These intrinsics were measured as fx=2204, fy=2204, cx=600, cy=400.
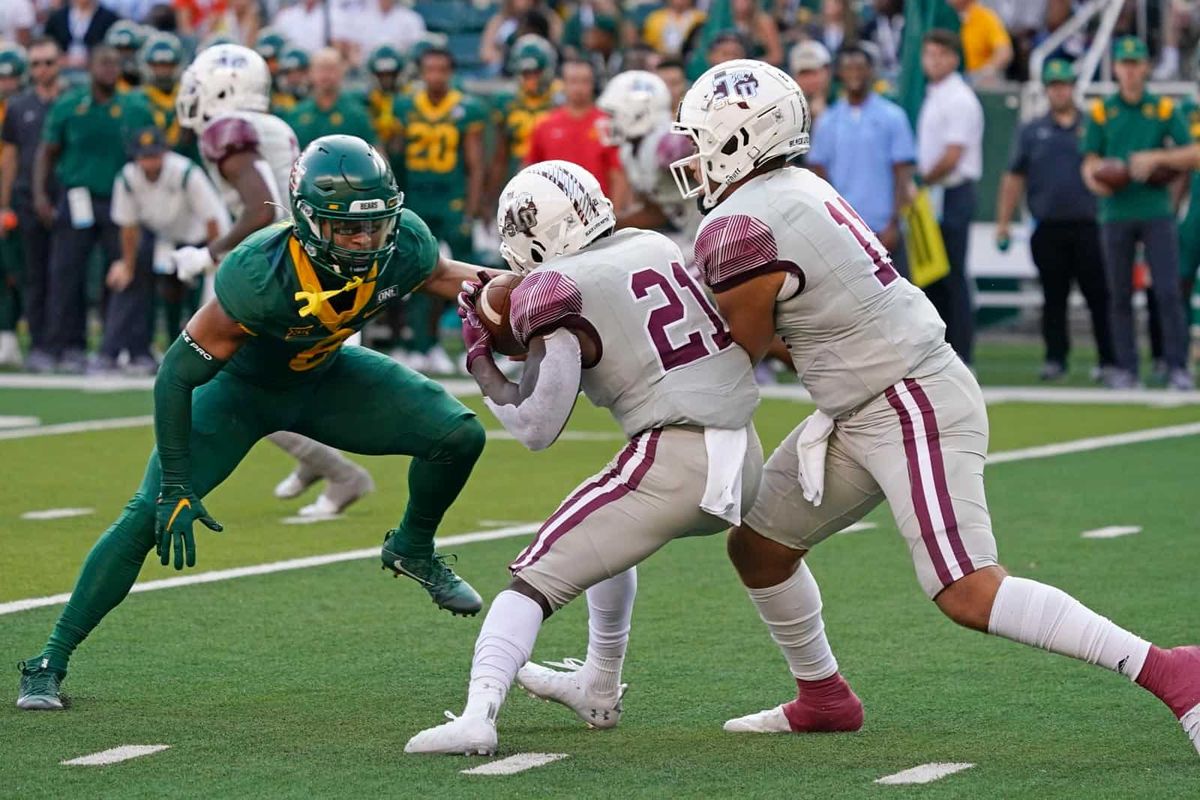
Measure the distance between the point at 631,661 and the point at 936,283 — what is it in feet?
26.2

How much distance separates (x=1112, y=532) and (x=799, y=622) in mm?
3347

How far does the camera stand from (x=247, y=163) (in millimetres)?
8500

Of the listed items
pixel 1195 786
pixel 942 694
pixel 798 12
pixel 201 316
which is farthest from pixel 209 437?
pixel 798 12

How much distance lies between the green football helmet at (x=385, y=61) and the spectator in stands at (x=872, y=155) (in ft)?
11.3

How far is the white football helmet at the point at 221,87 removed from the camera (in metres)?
8.87

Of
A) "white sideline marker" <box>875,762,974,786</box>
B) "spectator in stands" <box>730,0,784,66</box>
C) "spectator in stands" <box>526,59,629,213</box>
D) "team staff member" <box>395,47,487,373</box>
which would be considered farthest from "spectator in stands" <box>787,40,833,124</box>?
"white sideline marker" <box>875,762,974,786</box>

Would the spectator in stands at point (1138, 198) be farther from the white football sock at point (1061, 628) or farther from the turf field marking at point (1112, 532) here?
the white football sock at point (1061, 628)

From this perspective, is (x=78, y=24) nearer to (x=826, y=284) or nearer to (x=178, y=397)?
(x=178, y=397)

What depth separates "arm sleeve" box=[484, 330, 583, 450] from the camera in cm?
489

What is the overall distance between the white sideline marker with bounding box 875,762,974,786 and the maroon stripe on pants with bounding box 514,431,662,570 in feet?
→ 2.79

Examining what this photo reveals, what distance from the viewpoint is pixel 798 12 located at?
680 inches

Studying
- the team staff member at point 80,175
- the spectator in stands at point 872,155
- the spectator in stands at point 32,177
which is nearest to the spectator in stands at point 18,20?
the spectator in stands at point 32,177

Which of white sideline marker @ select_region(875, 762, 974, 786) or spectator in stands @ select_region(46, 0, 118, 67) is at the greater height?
spectator in stands @ select_region(46, 0, 118, 67)

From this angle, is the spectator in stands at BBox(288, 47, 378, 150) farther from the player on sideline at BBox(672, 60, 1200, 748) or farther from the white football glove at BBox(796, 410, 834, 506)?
the white football glove at BBox(796, 410, 834, 506)
